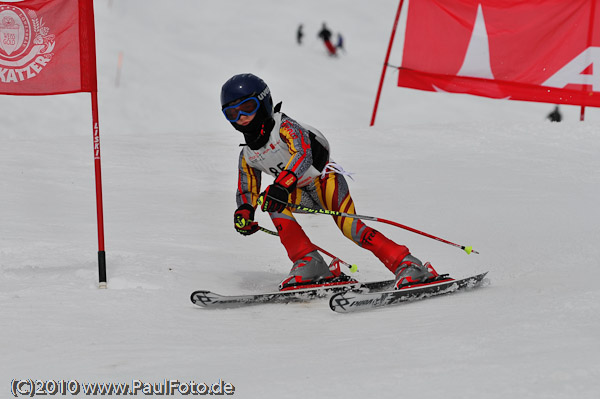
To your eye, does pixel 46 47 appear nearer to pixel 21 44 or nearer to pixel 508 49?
pixel 21 44

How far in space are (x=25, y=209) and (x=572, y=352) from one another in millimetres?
5730

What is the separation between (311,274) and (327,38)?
2870 cm

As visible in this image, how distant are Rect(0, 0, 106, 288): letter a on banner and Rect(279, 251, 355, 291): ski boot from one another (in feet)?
4.05

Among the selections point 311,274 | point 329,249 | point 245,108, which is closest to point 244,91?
point 245,108

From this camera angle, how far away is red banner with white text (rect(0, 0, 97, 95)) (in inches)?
204

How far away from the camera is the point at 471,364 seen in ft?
9.78

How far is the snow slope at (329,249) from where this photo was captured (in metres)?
3.08

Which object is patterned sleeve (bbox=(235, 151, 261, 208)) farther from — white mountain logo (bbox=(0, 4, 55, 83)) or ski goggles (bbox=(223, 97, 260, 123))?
white mountain logo (bbox=(0, 4, 55, 83))

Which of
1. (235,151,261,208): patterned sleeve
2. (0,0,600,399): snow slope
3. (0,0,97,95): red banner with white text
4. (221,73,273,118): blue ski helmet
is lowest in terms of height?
(0,0,600,399): snow slope

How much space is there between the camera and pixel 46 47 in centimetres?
521

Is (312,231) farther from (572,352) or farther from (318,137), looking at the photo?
(572,352)

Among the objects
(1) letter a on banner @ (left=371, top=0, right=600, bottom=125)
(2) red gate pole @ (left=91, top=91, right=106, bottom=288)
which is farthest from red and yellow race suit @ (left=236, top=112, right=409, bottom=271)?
(1) letter a on banner @ (left=371, top=0, right=600, bottom=125)

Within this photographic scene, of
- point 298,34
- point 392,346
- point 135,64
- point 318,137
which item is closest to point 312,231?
point 318,137

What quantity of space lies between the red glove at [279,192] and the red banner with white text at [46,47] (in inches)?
55.0
